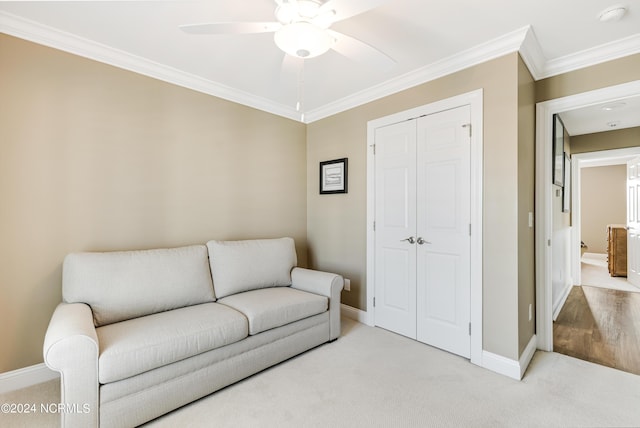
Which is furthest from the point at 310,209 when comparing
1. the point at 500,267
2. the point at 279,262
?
the point at 500,267

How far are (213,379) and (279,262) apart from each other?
49.0 inches

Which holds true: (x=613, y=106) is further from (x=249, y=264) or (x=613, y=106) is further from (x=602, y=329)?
(x=249, y=264)

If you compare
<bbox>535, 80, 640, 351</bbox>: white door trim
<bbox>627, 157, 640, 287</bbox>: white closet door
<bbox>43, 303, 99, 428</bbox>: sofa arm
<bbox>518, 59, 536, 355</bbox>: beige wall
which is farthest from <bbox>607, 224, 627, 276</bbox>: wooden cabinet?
<bbox>43, 303, 99, 428</bbox>: sofa arm

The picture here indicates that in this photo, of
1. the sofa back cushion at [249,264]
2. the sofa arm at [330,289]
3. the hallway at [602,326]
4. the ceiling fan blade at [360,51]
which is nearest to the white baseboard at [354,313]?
the sofa arm at [330,289]

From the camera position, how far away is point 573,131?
13.1 ft

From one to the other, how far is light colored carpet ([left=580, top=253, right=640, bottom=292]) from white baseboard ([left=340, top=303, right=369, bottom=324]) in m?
4.33

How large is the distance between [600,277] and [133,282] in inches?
287

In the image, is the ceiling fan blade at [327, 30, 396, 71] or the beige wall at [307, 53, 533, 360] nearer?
the ceiling fan blade at [327, 30, 396, 71]

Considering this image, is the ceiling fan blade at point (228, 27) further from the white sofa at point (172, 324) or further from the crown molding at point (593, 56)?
the crown molding at point (593, 56)

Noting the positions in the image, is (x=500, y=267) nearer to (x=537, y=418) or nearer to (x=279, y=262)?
(x=537, y=418)

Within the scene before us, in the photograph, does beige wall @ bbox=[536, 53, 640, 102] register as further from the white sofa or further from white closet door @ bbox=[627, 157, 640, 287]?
white closet door @ bbox=[627, 157, 640, 287]

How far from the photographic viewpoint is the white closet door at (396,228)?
2.81 m

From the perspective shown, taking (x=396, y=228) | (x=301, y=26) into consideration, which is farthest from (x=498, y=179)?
(x=301, y=26)

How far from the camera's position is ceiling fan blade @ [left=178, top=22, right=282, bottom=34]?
144cm
